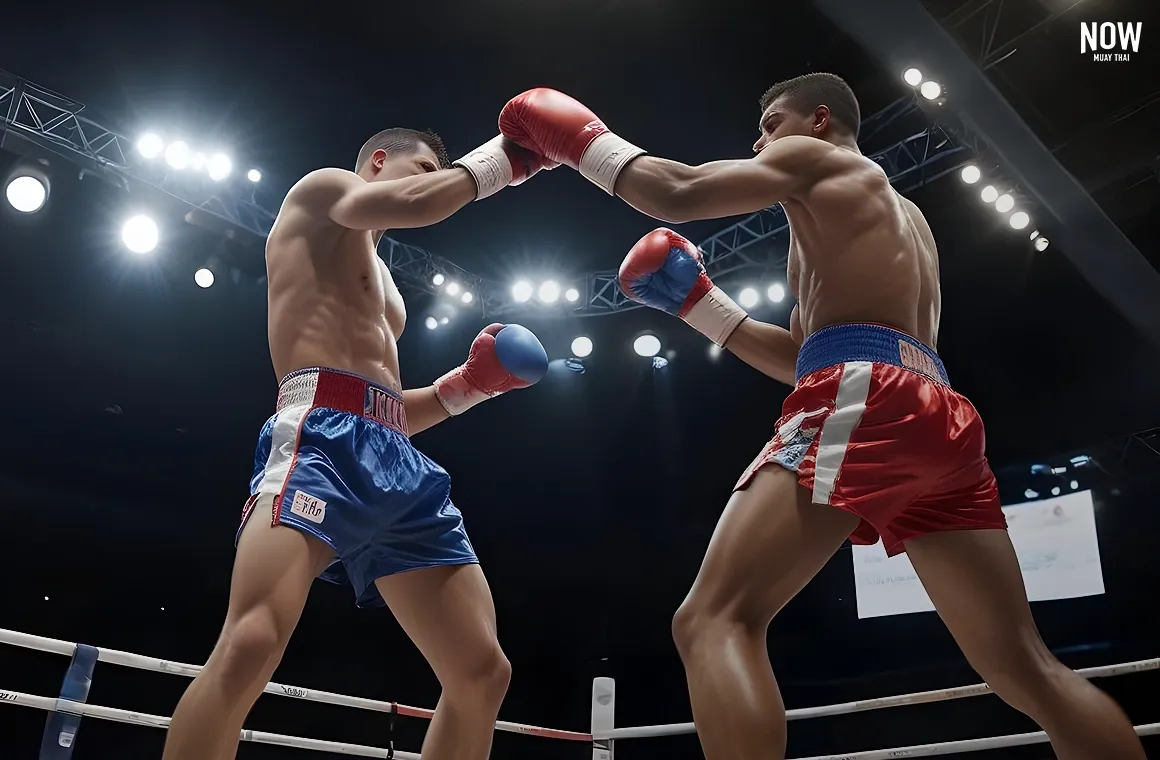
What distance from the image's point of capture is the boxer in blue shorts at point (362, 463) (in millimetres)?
1708

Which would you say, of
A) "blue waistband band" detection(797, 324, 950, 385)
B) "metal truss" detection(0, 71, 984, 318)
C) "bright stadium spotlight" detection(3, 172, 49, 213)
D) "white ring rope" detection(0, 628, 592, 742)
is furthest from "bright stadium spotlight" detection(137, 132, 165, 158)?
"blue waistband band" detection(797, 324, 950, 385)

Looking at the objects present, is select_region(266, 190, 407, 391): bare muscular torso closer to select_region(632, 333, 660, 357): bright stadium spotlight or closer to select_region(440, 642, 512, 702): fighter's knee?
select_region(440, 642, 512, 702): fighter's knee

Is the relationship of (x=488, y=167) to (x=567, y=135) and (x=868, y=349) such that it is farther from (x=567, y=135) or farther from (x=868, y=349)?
(x=868, y=349)

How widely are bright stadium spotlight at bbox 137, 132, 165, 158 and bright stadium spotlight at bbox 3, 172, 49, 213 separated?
0.55 m

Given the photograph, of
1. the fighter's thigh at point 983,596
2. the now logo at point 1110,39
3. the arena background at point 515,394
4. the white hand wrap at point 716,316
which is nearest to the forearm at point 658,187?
the white hand wrap at point 716,316

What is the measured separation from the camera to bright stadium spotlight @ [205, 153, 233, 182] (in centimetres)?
550

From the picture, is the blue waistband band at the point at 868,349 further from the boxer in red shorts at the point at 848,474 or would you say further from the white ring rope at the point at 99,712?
the white ring rope at the point at 99,712

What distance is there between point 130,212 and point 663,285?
4.42 metres

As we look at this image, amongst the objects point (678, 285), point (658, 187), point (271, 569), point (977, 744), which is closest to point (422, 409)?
point (678, 285)

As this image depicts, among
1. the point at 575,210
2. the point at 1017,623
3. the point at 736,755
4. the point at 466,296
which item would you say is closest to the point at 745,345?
the point at 1017,623

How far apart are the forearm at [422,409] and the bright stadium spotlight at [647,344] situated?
205 inches

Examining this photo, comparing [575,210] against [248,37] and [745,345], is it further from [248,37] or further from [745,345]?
[745,345]

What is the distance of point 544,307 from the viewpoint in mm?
7266

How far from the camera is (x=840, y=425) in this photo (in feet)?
5.01
